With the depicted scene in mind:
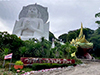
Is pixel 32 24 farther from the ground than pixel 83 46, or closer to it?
farther from the ground

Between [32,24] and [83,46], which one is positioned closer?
[83,46]

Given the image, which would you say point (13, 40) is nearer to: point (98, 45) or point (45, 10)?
point (45, 10)

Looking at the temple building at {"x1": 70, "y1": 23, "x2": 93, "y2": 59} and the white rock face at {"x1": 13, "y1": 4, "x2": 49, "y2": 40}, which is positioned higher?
the white rock face at {"x1": 13, "y1": 4, "x2": 49, "y2": 40}

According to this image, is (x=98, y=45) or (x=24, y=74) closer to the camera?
(x=24, y=74)

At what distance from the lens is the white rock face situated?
18703 mm

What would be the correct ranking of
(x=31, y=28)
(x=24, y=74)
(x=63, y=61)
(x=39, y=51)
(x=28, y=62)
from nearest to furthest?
1. (x=24, y=74)
2. (x=28, y=62)
3. (x=63, y=61)
4. (x=39, y=51)
5. (x=31, y=28)

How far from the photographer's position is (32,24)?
19.9m

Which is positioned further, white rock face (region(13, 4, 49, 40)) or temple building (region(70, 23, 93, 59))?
white rock face (region(13, 4, 49, 40))

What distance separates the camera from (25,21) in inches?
789

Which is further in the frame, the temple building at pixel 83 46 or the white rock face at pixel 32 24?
the white rock face at pixel 32 24

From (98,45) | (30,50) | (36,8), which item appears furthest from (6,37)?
(98,45)

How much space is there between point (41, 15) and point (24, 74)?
18.5m

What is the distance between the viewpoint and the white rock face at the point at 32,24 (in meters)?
18.7

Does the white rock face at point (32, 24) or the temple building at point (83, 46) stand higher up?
the white rock face at point (32, 24)
